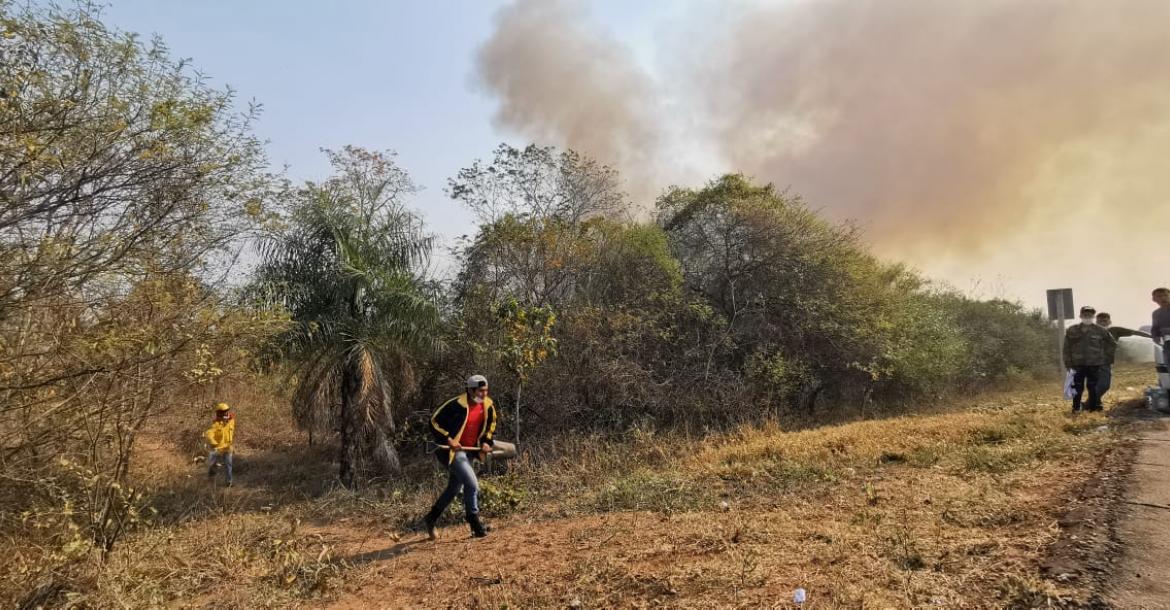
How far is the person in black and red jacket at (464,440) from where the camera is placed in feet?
21.8

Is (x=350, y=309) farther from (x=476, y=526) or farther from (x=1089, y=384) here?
(x=1089, y=384)

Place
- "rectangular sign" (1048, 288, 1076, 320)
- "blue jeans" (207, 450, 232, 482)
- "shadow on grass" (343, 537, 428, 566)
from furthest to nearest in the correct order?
"rectangular sign" (1048, 288, 1076, 320) → "blue jeans" (207, 450, 232, 482) → "shadow on grass" (343, 537, 428, 566)

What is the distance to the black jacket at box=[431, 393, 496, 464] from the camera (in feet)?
21.9

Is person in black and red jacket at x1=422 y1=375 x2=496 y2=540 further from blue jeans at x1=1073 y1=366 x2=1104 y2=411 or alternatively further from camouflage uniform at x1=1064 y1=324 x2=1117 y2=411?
blue jeans at x1=1073 y1=366 x2=1104 y2=411

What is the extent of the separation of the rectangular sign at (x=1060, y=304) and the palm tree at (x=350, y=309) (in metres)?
13.7

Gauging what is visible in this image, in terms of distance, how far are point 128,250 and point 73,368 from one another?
1.08m

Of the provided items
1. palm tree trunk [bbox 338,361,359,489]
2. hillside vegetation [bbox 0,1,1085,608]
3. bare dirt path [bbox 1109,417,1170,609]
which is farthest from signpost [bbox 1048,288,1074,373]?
palm tree trunk [bbox 338,361,359,489]

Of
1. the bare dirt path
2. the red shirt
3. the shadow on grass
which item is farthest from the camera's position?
the red shirt

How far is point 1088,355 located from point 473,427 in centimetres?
999

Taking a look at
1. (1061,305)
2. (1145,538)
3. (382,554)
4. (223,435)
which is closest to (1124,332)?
(1061,305)

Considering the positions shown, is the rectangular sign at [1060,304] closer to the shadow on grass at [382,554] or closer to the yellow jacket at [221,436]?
the shadow on grass at [382,554]

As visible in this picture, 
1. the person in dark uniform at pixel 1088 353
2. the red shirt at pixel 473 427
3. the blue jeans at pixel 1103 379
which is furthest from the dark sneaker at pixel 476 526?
the blue jeans at pixel 1103 379

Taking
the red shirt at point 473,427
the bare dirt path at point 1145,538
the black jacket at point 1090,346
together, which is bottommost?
the bare dirt path at point 1145,538

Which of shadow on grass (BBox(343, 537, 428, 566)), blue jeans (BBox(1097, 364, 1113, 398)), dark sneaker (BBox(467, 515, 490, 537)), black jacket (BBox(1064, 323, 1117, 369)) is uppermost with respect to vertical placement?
black jacket (BBox(1064, 323, 1117, 369))
